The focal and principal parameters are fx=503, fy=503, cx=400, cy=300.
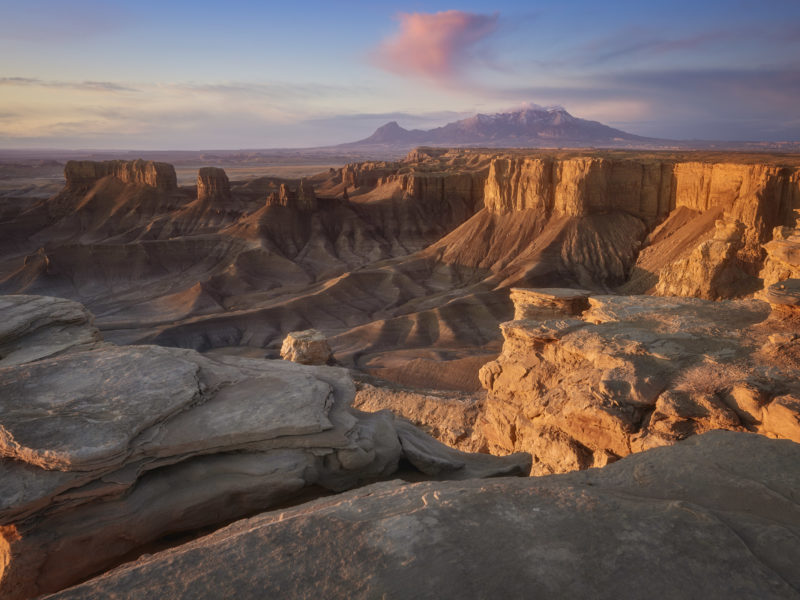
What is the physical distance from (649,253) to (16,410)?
46.3m

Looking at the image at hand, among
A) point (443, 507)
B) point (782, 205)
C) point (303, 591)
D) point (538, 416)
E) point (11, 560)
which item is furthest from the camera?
point (782, 205)

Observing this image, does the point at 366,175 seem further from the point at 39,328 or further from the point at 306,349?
the point at 39,328

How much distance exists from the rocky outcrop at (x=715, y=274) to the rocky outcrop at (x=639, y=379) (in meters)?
17.0

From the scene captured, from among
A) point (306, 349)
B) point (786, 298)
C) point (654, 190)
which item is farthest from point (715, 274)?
point (306, 349)

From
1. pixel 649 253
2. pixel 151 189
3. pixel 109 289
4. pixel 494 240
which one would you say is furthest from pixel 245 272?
pixel 649 253

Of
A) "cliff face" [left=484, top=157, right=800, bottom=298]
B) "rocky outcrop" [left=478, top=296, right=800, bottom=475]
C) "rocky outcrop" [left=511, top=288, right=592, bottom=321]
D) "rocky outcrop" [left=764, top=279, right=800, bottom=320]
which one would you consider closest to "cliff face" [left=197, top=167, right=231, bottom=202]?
"cliff face" [left=484, top=157, right=800, bottom=298]

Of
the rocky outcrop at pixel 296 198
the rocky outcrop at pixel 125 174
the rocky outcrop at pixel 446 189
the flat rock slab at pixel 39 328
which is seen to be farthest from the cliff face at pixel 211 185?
the flat rock slab at pixel 39 328

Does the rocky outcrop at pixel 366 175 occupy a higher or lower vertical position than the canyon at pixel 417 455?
higher

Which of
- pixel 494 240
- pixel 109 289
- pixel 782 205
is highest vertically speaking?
pixel 782 205

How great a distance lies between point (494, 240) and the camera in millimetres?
53250

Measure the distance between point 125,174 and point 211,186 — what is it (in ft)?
48.4

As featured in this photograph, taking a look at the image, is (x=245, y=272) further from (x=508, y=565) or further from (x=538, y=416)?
(x=508, y=565)

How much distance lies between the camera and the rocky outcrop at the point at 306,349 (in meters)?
27.1

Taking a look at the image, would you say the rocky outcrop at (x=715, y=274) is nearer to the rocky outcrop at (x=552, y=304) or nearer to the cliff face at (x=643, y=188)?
the cliff face at (x=643, y=188)
